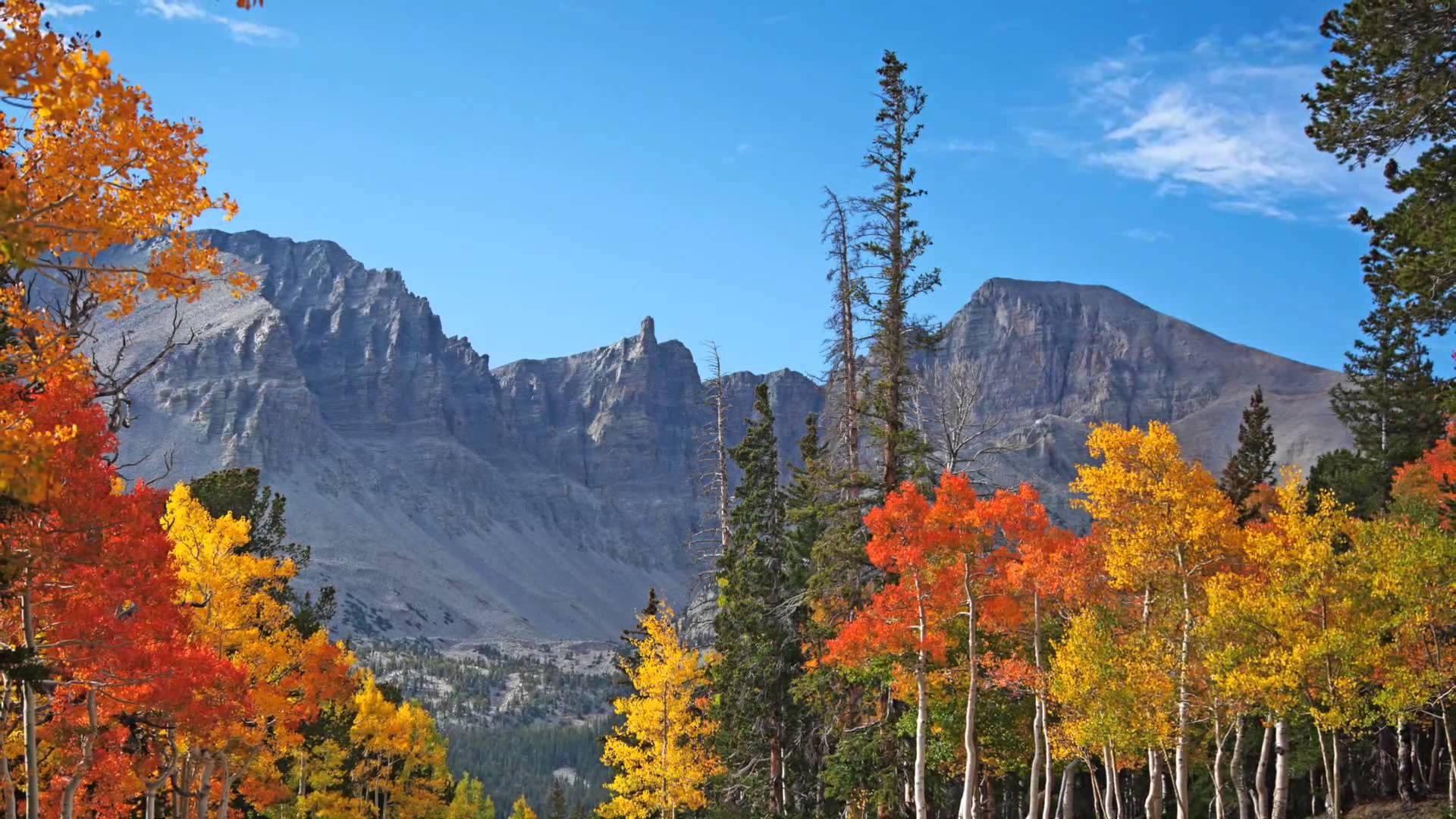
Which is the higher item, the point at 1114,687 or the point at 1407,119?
the point at 1407,119

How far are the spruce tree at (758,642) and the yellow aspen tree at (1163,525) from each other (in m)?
10.4

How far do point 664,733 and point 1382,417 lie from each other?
4301 centimetres

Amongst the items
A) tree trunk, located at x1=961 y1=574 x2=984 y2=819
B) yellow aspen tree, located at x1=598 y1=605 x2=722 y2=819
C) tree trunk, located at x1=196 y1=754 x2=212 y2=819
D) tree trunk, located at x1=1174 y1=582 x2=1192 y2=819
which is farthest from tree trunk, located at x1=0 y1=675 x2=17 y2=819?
tree trunk, located at x1=1174 y1=582 x2=1192 y2=819

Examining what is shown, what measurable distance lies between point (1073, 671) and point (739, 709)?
1261 cm

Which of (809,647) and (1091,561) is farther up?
(1091,561)

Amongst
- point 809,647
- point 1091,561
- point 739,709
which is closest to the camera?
point 1091,561

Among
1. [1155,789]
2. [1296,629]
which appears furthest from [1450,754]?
[1155,789]

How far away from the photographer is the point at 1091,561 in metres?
27.9

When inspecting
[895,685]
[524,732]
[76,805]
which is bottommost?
[524,732]

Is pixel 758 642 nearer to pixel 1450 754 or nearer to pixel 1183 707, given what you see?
pixel 1183 707

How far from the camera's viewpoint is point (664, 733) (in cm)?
3741

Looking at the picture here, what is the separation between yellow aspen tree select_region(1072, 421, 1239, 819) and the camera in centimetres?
2566

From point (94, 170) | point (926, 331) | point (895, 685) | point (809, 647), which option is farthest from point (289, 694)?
point (94, 170)

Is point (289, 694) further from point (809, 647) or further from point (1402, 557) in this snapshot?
point (1402, 557)
